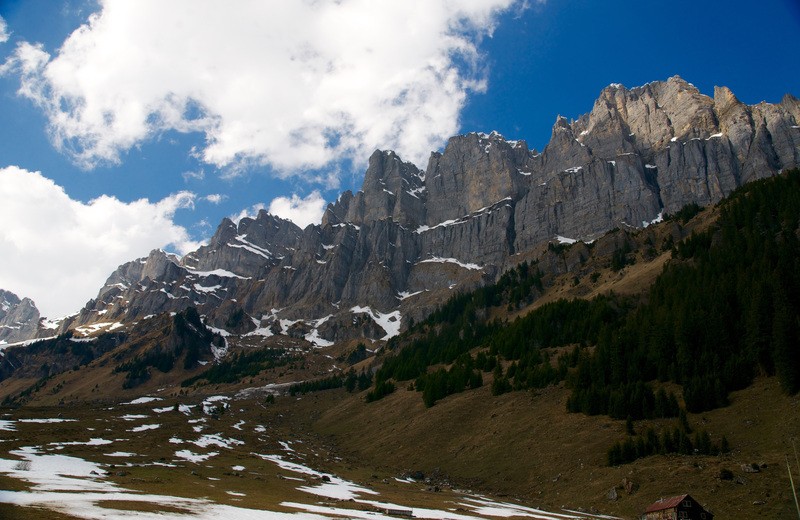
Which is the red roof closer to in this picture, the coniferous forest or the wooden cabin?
the wooden cabin

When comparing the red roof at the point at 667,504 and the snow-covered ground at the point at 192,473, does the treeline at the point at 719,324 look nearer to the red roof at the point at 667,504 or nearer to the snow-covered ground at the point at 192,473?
the red roof at the point at 667,504

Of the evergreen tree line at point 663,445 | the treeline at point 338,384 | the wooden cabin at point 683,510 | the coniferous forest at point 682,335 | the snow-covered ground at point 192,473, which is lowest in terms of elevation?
the snow-covered ground at point 192,473

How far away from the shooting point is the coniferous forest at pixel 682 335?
2859 inches

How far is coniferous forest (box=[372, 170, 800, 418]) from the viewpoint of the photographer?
72625mm

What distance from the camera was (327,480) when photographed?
6700 centimetres

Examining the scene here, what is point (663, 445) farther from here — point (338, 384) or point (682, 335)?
point (338, 384)

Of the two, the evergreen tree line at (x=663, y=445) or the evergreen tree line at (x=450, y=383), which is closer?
the evergreen tree line at (x=663, y=445)

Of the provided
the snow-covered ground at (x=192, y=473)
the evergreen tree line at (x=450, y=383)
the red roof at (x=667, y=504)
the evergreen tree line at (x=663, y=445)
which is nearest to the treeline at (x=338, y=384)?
the evergreen tree line at (x=450, y=383)

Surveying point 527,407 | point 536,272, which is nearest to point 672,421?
point 527,407

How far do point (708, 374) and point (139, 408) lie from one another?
137563 millimetres

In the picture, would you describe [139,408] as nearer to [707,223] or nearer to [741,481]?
[741,481]

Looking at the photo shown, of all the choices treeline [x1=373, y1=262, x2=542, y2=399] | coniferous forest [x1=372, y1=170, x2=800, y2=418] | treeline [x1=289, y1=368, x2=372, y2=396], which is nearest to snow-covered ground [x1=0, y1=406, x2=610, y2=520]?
coniferous forest [x1=372, y1=170, x2=800, y2=418]

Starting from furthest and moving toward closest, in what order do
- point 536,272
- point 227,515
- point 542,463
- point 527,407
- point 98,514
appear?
point 536,272, point 527,407, point 542,463, point 227,515, point 98,514

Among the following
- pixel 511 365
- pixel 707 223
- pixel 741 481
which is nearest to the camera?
pixel 741 481
